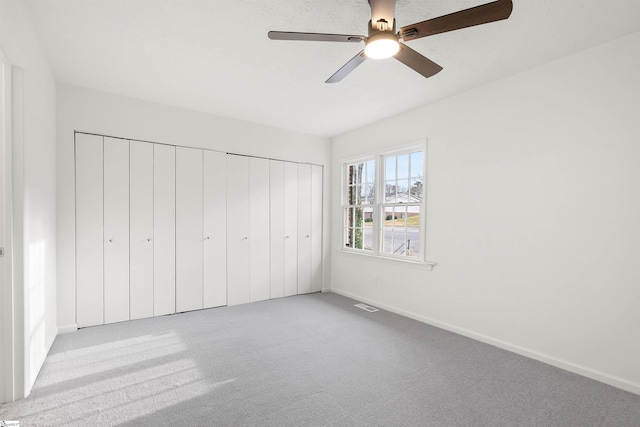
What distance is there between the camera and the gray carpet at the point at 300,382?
203 centimetres

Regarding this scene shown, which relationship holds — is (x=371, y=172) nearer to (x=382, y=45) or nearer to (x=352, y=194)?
(x=352, y=194)

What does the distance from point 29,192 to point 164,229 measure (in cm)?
178

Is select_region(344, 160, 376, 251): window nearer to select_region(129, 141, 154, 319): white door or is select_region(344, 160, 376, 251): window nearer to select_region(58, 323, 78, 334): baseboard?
select_region(129, 141, 154, 319): white door

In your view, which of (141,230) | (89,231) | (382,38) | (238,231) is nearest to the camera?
(382,38)

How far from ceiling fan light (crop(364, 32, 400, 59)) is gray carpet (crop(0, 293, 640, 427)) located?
236cm

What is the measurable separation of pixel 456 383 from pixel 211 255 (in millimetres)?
3327

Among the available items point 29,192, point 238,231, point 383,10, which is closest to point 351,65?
point 383,10

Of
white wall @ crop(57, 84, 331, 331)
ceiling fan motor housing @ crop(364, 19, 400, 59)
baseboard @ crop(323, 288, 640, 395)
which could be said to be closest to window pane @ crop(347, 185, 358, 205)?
white wall @ crop(57, 84, 331, 331)

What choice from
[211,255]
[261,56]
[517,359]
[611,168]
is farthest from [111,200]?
[611,168]

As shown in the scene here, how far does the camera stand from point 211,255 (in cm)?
439

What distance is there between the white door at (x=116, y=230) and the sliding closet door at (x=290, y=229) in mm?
2202

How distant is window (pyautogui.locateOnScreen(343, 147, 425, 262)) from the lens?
4.13 m

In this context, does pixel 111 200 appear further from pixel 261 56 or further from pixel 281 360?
pixel 281 360

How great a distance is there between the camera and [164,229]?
4.05m
